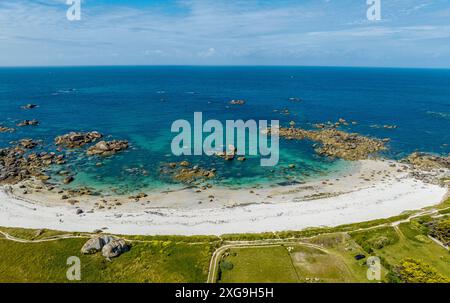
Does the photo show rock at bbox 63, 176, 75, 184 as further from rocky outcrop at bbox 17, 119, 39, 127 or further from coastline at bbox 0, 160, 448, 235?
rocky outcrop at bbox 17, 119, 39, 127

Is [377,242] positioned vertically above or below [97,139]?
below

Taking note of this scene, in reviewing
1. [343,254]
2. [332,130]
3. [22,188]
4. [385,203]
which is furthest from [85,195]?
[332,130]

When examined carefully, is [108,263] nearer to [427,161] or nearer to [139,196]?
[139,196]

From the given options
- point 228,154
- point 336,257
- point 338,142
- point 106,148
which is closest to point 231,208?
point 336,257

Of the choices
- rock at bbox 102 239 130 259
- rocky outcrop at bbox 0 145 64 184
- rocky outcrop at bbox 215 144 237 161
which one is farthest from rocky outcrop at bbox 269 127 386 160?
rocky outcrop at bbox 0 145 64 184

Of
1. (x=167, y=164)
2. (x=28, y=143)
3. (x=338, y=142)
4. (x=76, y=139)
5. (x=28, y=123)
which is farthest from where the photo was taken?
(x=28, y=123)
